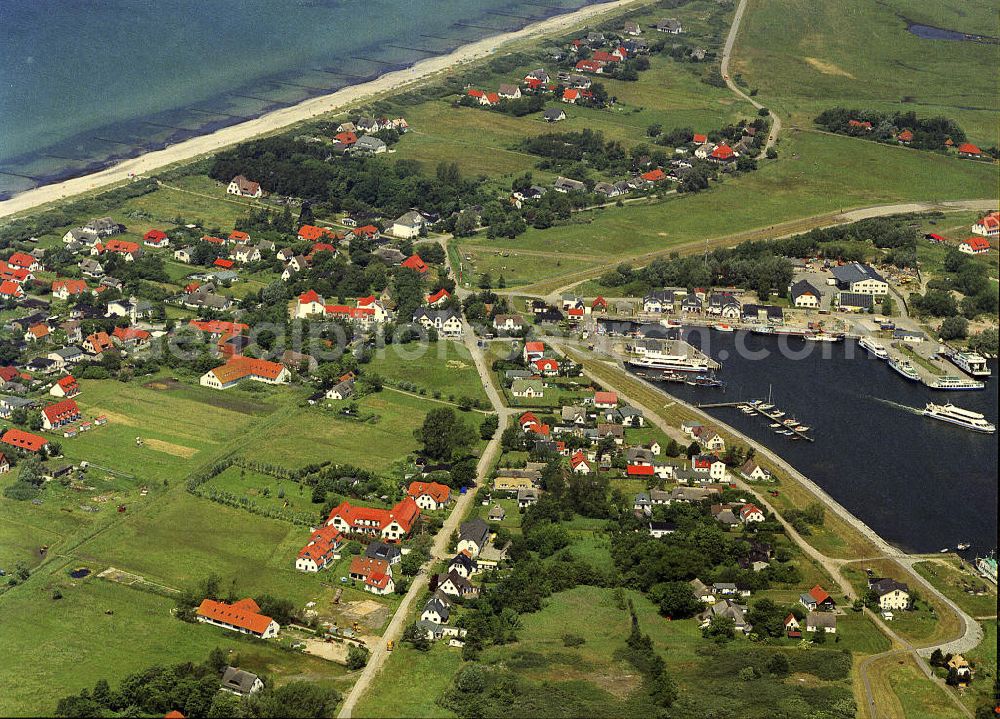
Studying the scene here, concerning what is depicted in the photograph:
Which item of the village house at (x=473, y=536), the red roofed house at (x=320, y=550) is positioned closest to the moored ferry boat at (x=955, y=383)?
the village house at (x=473, y=536)

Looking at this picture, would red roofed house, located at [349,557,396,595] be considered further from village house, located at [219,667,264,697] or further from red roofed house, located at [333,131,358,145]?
red roofed house, located at [333,131,358,145]

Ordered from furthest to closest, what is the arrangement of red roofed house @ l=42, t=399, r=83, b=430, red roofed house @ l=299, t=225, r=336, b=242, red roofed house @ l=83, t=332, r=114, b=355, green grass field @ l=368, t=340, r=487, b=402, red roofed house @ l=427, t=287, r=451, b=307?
red roofed house @ l=299, t=225, r=336, b=242 < red roofed house @ l=427, t=287, r=451, b=307 < red roofed house @ l=83, t=332, r=114, b=355 < green grass field @ l=368, t=340, r=487, b=402 < red roofed house @ l=42, t=399, r=83, b=430

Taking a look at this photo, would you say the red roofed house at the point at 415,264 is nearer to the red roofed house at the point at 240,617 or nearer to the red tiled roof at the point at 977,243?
the red tiled roof at the point at 977,243

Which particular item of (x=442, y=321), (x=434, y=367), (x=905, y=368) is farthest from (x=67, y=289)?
(x=905, y=368)

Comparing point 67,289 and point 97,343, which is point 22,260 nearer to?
point 67,289

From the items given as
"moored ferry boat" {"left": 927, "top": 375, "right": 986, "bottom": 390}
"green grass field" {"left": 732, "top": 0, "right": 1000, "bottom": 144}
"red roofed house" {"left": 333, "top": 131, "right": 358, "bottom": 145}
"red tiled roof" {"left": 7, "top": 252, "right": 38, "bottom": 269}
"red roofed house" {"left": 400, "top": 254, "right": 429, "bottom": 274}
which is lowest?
"red roofed house" {"left": 400, "top": 254, "right": 429, "bottom": 274}

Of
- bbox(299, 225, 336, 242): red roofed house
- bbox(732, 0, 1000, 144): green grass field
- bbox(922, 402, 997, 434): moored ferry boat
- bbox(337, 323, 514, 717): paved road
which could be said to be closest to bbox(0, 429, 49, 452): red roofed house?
bbox(337, 323, 514, 717): paved road

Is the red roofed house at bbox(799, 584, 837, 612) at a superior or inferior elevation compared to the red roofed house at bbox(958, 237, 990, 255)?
superior
